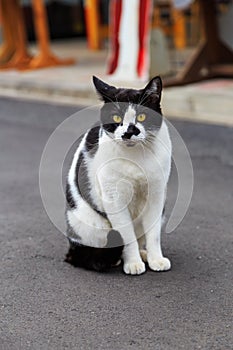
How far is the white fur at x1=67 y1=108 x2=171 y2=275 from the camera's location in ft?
8.95

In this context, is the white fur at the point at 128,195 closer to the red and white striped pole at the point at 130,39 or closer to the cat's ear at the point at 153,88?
the cat's ear at the point at 153,88

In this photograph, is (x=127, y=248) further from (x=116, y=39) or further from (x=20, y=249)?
(x=116, y=39)

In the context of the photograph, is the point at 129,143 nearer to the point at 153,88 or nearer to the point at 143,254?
the point at 153,88

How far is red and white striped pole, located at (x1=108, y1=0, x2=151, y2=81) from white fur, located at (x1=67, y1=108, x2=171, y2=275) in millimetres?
4241

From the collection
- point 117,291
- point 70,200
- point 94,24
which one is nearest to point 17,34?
→ point 94,24

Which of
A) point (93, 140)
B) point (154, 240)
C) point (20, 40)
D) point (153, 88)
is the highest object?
point (153, 88)

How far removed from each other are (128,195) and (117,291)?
42 cm

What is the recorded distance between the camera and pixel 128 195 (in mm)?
2752

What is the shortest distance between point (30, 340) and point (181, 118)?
4.01m

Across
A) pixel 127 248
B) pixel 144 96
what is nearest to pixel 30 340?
pixel 127 248

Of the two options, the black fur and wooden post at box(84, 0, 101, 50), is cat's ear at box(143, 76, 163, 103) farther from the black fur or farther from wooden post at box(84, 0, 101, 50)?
wooden post at box(84, 0, 101, 50)

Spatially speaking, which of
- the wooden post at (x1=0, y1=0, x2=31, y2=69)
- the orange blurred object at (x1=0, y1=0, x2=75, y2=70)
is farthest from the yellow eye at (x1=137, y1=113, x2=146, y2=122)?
the wooden post at (x1=0, y1=0, x2=31, y2=69)

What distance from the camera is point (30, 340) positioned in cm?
237

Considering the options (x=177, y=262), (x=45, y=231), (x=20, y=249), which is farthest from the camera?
(x=45, y=231)
